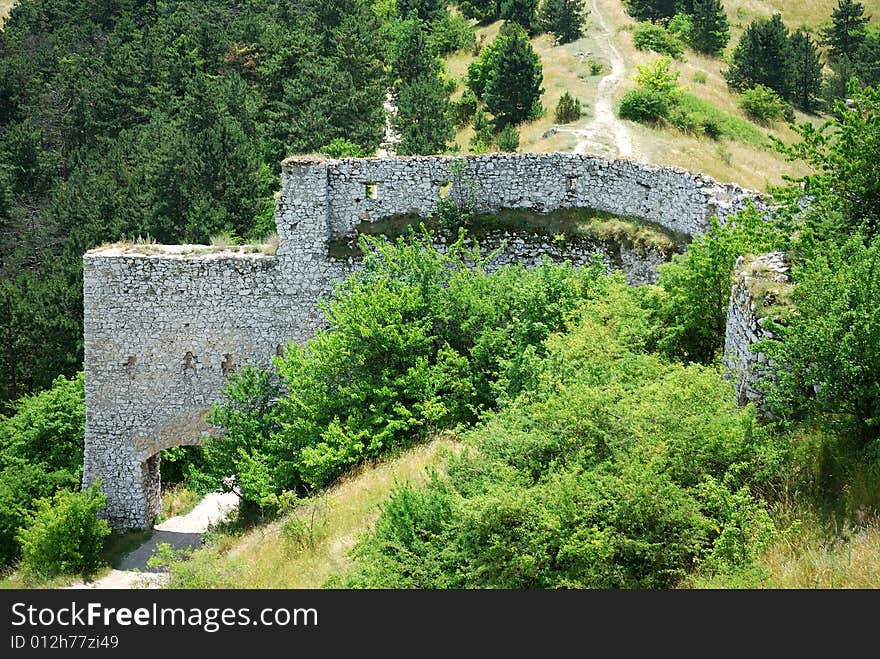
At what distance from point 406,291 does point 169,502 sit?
11321 mm

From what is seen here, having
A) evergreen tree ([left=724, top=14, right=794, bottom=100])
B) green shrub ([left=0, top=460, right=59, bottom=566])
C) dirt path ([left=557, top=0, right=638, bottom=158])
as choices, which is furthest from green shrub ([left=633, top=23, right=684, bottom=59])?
green shrub ([left=0, top=460, right=59, bottom=566])

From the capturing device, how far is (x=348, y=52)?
47406 millimetres

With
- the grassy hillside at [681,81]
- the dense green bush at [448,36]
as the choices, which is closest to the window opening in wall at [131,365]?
the grassy hillside at [681,81]

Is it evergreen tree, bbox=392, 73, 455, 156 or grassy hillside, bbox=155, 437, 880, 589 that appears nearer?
grassy hillside, bbox=155, 437, 880, 589

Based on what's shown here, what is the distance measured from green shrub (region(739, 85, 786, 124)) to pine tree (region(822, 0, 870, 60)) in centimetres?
1817

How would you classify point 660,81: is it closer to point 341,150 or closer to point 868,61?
point 341,150

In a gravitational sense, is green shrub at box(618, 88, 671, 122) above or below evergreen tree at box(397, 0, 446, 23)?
below

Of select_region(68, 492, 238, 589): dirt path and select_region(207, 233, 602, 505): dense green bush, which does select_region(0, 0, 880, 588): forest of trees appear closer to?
select_region(207, 233, 602, 505): dense green bush

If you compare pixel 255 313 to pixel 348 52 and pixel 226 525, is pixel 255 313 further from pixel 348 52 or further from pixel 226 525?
pixel 348 52

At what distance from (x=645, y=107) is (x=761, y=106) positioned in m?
9.10

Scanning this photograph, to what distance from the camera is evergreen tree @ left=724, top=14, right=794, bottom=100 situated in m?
46.1

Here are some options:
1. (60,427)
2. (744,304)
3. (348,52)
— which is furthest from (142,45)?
(744,304)

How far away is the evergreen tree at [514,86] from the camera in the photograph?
40.5 metres

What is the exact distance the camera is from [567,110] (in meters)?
38.1
